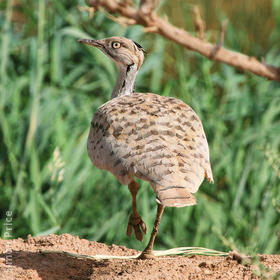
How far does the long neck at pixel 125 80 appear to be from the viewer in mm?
4723

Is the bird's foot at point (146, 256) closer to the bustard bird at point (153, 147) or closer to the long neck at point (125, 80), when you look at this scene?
the bustard bird at point (153, 147)

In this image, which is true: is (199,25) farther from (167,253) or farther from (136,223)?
(167,253)

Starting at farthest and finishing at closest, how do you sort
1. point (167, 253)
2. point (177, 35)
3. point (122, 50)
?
point (122, 50)
point (177, 35)
point (167, 253)

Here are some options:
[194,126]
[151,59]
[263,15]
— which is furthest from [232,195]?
[263,15]

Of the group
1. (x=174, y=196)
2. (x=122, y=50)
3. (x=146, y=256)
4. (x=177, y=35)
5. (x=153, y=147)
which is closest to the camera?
(x=174, y=196)

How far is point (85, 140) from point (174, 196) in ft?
9.49

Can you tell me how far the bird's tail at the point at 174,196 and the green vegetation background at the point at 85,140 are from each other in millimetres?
1916

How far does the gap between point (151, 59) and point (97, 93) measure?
2.21ft

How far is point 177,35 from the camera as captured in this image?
400 cm

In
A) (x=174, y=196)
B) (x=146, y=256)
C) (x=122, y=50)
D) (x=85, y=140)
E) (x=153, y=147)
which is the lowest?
(x=85, y=140)

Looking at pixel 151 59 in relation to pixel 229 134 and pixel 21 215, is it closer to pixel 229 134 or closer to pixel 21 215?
pixel 229 134

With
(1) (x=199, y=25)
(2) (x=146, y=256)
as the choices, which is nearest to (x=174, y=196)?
(2) (x=146, y=256)

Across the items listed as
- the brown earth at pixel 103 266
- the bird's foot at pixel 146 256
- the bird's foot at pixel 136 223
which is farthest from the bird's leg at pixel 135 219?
the bird's foot at pixel 146 256

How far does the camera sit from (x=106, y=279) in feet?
10.5
